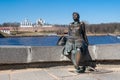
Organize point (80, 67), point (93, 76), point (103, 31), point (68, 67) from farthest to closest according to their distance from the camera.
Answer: point (103, 31) < point (68, 67) < point (80, 67) < point (93, 76)

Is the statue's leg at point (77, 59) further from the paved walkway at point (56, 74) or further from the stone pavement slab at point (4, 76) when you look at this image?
the stone pavement slab at point (4, 76)

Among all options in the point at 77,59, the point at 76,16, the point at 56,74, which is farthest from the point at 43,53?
the point at 76,16

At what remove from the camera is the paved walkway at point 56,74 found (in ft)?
22.1

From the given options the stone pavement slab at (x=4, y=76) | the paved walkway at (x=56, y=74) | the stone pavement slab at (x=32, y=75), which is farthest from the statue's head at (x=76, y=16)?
the stone pavement slab at (x=4, y=76)

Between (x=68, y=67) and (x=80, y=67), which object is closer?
(x=80, y=67)

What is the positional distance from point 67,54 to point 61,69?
0.58 meters

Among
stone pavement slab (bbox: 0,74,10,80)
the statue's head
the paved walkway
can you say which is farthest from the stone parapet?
the statue's head

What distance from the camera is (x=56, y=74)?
7.19 metres

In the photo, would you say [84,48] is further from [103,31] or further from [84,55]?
[103,31]

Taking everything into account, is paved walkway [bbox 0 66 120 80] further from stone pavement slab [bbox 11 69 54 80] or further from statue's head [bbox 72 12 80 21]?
statue's head [bbox 72 12 80 21]

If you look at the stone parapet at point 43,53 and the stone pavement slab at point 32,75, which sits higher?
the stone parapet at point 43,53

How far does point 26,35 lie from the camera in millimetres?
170375

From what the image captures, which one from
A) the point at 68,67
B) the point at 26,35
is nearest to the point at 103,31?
the point at 26,35

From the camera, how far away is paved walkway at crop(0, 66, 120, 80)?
6.72m
